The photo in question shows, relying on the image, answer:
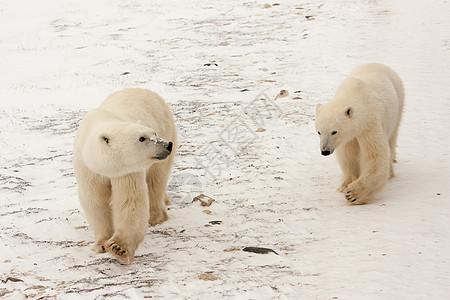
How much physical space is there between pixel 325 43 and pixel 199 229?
9382 mm

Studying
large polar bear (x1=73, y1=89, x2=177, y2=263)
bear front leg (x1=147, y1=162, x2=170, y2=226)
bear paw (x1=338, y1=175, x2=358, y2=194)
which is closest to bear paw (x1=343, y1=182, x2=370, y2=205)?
bear paw (x1=338, y1=175, x2=358, y2=194)

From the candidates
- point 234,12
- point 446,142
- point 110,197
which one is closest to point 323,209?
point 110,197

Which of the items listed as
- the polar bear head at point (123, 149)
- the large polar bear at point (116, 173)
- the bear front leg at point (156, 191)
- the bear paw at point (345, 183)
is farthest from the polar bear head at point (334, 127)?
the polar bear head at point (123, 149)

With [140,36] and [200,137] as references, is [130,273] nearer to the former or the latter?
[200,137]

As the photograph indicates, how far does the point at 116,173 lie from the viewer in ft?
14.2

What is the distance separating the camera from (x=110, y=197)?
4668 millimetres

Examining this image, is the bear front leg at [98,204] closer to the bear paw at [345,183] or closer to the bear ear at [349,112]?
the bear ear at [349,112]

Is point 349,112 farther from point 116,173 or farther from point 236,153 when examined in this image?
point 116,173

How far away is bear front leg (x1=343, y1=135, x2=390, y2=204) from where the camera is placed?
602 cm

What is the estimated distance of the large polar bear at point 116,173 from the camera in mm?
4215

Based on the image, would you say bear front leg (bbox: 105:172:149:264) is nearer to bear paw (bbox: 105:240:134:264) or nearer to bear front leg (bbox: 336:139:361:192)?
bear paw (bbox: 105:240:134:264)

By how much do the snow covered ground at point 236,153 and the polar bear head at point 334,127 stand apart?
2.45 feet

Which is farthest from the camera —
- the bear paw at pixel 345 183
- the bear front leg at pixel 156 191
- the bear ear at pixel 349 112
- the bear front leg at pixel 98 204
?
the bear paw at pixel 345 183

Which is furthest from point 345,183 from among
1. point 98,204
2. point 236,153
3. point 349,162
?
point 98,204
